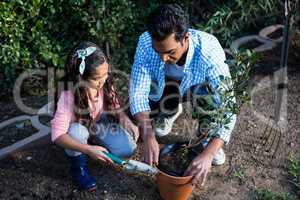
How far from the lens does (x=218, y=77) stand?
257cm

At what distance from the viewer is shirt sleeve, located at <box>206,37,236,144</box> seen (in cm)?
250

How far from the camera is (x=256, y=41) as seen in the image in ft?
14.3

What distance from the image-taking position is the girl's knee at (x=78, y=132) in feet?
8.86

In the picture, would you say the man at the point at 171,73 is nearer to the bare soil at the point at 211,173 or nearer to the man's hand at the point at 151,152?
the man's hand at the point at 151,152

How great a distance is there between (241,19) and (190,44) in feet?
5.45

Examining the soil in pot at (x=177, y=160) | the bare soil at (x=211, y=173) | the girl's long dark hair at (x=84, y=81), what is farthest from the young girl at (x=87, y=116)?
the soil in pot at (x=177, y=160)

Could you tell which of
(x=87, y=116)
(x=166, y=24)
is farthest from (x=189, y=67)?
(x=87, y=116)

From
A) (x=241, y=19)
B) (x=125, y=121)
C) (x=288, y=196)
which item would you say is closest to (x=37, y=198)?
(x=125, y=121)

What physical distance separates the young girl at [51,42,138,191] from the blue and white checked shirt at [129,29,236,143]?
207 mm

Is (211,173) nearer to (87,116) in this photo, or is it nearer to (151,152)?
(151,152)

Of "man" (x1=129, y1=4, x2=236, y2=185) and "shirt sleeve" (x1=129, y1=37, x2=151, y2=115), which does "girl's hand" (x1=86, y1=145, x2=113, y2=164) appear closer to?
"man" (x1=129, y1=4, x2=236, y2=185)

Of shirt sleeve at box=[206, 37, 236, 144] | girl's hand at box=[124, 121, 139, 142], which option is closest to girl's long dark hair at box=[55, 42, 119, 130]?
girl's hand at box=[124, 121, 139, 142]

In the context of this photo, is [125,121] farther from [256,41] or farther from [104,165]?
[256,41]

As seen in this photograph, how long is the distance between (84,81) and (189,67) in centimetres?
60
